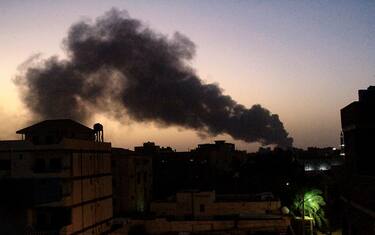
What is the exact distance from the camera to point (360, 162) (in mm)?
22891

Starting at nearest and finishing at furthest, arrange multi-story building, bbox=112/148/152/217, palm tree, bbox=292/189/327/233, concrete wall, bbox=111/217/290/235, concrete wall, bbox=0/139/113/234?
1. concrete wall, bbox=0/139/113/234
2. concrete wall, bbox=111/217/290/235
3. palm tree, bbox=292/189/327/233
4. multi-story building, bbox=112/148/152/217

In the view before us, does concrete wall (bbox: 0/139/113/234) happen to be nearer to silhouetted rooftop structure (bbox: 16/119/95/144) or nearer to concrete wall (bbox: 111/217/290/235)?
silhouetted rooftop structure (bbox: 16/119/95/144)

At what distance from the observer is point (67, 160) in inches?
1700

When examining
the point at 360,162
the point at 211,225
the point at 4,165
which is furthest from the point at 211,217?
the point at 360,162

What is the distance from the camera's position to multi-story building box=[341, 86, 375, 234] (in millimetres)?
20578

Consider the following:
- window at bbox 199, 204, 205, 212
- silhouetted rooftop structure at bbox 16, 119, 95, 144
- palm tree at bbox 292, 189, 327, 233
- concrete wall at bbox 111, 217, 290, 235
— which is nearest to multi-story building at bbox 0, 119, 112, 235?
silhouetted rooftop structure at bbox 16, 119, 95, 144

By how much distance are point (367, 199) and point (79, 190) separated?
29551mm

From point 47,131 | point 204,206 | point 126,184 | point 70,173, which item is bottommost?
point 204,206

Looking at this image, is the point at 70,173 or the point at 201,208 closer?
the point at 70,173

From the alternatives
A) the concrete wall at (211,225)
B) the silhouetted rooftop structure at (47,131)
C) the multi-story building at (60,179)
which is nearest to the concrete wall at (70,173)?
the multi-story building at (60,179)

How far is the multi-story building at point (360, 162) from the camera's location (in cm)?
2058

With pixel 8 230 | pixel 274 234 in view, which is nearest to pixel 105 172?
pixel 274 234

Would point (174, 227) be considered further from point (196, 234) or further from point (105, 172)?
point (105, 172)

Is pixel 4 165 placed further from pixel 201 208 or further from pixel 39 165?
pixel 201 208
